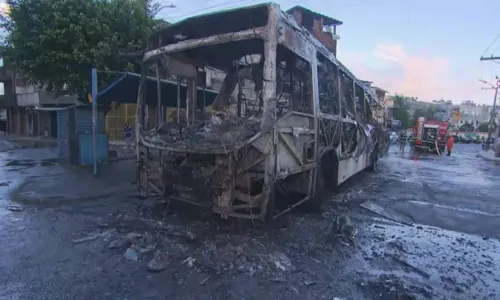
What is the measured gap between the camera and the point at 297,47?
416 centimetres

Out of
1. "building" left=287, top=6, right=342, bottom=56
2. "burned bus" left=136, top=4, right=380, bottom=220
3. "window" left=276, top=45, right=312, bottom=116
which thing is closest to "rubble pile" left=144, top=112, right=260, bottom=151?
"burned bus" left=136, top=4, right=380, bottom=220

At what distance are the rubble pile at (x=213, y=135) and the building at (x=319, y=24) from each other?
22939 millimetres

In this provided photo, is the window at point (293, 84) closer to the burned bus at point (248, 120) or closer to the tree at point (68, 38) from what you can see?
the burned bus at point (248, 120)

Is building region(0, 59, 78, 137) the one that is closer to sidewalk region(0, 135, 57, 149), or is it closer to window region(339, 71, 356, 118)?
sidewalk region(0, 135, 57, 149)

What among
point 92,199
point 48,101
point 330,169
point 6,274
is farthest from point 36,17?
point 48,101

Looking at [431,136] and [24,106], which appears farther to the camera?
[24,106]

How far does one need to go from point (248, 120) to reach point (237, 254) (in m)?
1.69

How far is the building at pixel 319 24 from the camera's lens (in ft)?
84.6

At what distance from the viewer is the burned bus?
3766 mm

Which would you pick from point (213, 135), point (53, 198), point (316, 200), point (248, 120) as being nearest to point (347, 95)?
point (316, 200)

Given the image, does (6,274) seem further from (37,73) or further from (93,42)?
(37,73)

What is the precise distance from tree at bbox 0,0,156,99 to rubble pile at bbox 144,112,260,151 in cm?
528

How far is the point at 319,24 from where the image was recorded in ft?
88.1

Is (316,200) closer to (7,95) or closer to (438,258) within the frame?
(438,258)
